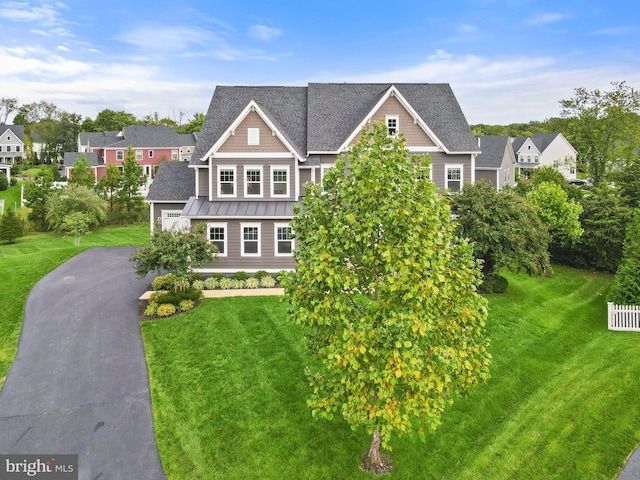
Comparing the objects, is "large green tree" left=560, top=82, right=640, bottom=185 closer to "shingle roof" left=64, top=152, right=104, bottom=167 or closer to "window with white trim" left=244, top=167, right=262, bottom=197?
"window with white trim" left=244, top=167, right=262, bottom=197

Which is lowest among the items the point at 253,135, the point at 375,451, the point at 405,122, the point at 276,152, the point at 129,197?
the point at 375,451

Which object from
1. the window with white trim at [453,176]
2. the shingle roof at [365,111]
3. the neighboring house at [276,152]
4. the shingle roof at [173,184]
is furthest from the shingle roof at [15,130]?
the window with white trim at [453,176]

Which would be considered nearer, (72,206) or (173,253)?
(173,253)

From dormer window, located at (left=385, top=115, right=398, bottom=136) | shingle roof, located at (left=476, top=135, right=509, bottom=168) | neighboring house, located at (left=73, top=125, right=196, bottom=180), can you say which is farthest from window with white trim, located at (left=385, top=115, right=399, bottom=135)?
neighboring house, located at (left=73, top=125, right=196, bottom=180)

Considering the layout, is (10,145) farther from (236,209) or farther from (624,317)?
(624,317)


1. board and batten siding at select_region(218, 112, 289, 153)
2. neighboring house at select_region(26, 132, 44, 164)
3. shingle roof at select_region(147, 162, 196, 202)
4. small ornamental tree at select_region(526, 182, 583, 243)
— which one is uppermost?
neighboring house at select_region(26, 132, 44, 164)

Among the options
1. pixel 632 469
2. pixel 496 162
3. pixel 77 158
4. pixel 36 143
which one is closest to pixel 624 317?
pixel 632 469

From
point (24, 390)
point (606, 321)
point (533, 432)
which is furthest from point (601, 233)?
point (24, 390)
